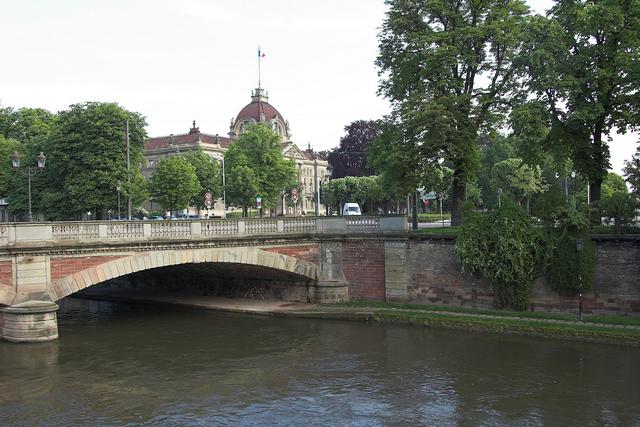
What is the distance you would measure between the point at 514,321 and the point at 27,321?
62.2ft

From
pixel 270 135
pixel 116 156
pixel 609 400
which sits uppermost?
pixel 270 135

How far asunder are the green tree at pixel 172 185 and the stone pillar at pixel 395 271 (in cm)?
2892

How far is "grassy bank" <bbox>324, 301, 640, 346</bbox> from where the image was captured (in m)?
22.5

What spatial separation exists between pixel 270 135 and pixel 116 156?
61.4ft

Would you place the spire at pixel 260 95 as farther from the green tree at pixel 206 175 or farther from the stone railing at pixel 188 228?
the stone railing at pixel 188 228

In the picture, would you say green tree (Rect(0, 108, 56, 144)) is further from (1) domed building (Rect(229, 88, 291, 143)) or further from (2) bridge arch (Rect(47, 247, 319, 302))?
(1) domed building (Rect(229, 88, 291, 143))

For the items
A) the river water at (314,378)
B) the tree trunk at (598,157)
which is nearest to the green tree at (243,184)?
the river water at (314,378)

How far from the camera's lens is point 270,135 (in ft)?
194

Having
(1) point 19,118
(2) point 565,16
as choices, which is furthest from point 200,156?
(2) point 565,16

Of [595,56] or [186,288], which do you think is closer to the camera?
[595,56]

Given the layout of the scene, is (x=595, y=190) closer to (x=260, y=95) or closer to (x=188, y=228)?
(x=188, y=228)

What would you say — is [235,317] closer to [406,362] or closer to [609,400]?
[406,362]

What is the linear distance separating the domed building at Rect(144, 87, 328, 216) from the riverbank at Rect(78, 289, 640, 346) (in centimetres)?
5361

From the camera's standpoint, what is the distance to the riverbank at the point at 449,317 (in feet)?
74.7
